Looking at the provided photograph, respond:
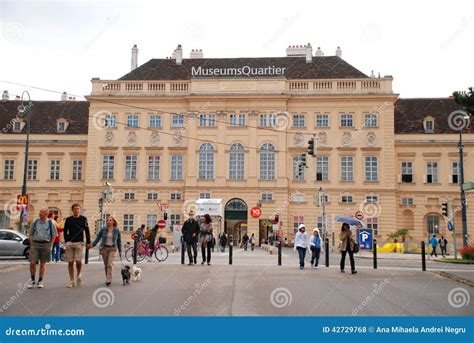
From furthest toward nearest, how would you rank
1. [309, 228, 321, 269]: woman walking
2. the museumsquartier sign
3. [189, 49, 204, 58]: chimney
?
1. [189, 49, 204, 58]: chimney
2. the museumsquartier sign
3. [309, 228, 321, 269]: woman walking

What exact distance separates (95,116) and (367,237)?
30730 millimetres

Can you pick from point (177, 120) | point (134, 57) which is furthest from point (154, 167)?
point (134, 57)

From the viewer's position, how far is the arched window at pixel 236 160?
58312 millimetres

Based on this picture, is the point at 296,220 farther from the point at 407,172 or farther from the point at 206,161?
the point at 407,172

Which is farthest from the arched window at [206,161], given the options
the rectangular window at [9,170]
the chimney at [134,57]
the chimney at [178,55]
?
the rectangular window at [9,170]

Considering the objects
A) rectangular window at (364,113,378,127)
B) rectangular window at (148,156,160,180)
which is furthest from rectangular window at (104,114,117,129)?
rectangular window at (364,113,378,127)

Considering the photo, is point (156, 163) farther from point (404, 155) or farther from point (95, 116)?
point (404, 155)

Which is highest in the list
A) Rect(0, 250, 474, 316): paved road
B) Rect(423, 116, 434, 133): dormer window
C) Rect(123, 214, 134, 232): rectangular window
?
Rect(423, 116, 434, 133): dormer window

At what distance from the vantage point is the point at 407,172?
58.8 metres

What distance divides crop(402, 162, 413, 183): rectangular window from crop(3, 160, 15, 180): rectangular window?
39240 mm

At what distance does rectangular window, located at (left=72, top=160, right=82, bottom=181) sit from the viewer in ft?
200

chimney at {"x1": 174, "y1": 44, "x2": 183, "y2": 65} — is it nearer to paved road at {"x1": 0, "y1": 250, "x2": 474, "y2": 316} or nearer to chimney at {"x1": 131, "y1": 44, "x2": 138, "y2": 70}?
chimney at {"x1": 131, "y1": 44, "x2": 138, "y2": 70}

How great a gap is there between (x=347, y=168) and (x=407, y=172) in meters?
6.23

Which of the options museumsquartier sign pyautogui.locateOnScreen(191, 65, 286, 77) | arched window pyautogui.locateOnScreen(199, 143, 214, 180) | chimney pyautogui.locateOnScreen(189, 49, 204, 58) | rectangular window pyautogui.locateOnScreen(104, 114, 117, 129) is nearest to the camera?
arched window pyautogui.locateOnScreen(199, 143, 214, 180)
